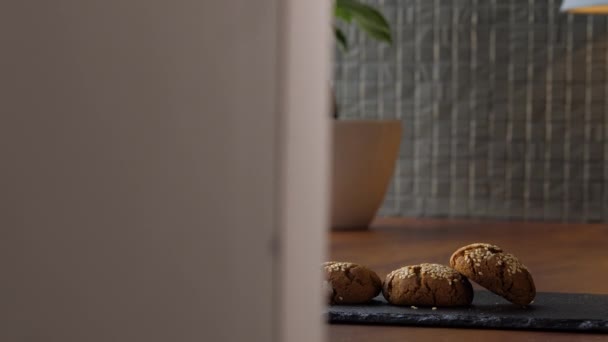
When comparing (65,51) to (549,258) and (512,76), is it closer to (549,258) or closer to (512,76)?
(549,258)

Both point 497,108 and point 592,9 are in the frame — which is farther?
point 497,108

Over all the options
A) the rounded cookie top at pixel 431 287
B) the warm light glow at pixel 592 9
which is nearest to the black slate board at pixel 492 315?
the rounded cookie top at pixel 431 287

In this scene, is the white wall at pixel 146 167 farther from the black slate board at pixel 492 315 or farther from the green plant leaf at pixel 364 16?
the green plant leaf at pixel 364 16

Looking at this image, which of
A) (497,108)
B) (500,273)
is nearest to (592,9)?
(497,108)

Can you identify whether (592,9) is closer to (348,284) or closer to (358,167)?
(358,167)

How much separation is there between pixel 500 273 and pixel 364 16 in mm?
1427

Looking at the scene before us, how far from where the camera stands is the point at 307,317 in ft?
1.42

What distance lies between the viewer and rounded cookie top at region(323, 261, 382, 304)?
45.7 inches

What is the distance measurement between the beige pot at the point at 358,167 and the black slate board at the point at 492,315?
1.18m

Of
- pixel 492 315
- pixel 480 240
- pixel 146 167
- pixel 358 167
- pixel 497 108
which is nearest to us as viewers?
pixel 146 167

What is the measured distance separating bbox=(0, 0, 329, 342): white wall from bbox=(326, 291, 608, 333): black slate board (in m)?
0.66

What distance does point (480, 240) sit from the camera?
210 centimetres

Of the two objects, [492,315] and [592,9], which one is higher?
[592,9]

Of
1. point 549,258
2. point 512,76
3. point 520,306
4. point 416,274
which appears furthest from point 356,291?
point 512,76
